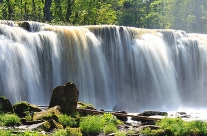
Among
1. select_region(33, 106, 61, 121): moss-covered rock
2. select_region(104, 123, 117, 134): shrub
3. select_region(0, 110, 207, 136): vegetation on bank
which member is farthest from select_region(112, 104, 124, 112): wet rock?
select_region(104, 123, 117, 134): shrub

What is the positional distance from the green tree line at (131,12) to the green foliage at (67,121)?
2384 cm

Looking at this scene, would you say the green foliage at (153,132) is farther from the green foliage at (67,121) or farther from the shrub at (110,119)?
the green foliage at (67,121)

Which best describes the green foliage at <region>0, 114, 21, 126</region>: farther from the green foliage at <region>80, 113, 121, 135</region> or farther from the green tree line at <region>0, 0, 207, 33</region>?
the green tree line at <region>0, 0, 207, 33</region>

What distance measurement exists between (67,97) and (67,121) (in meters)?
1.19

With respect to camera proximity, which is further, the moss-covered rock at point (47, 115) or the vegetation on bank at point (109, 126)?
the moss-covered rock at point (47, 115)

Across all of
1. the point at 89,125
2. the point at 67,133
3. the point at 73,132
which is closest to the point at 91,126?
the point at 89,125

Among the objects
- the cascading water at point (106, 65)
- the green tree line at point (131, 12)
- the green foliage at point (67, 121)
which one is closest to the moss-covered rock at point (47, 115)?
the green foliage at point (67, 121)

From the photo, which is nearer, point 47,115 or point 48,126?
point 48,126

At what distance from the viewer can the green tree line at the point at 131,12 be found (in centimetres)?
3709

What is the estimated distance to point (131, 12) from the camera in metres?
58.8

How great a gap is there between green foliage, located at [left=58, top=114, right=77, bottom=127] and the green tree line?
938 inches

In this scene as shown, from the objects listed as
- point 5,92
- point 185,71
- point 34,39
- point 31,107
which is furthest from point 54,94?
point 185,71

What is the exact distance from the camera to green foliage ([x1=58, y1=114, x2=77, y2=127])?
37.9 ft

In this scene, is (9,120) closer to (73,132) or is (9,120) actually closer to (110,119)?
(73,132)
